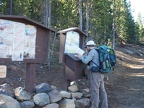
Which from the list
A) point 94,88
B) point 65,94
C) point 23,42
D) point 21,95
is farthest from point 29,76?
point 94,88

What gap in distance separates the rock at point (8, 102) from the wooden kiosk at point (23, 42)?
0.82m

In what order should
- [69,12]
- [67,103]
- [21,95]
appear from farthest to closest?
[69,12]
[67,103]
[21,95]

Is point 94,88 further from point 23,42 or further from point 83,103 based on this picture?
point 23,42

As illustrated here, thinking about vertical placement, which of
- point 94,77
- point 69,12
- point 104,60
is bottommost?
point 94,77

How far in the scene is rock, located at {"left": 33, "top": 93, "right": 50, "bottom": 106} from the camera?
232 inches

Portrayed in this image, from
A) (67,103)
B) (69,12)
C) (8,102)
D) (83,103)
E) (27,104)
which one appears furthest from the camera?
(69,12)

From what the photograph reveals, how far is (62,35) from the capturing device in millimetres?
7344

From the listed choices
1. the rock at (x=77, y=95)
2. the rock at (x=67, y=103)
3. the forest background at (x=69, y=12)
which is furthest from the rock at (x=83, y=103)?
the forest background at (x=69, y=12)

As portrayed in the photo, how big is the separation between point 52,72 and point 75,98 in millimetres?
6141

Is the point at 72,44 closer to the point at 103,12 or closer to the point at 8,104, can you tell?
the point at 8,104

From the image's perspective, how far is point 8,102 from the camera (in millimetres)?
5289

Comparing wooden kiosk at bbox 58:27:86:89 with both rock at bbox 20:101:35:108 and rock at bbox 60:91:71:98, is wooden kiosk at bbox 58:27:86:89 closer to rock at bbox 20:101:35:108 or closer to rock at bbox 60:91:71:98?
rock at bbox 60:91:71:98

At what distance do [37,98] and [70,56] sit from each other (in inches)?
71.5

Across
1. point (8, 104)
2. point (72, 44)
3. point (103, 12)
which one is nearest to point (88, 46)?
point (72, 44)
